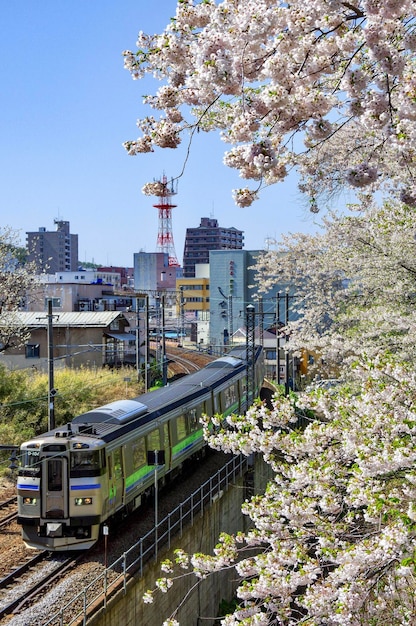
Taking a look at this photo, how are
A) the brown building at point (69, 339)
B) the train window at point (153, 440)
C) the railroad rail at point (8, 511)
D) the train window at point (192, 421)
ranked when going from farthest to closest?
the brown building at point (69, 339) < the train window at point (192, 421) < the train window at point (153, 440) < the railroad rail at point (8, 511)

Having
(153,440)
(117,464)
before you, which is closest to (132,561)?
(117,464)

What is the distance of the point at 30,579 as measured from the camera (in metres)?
9.29

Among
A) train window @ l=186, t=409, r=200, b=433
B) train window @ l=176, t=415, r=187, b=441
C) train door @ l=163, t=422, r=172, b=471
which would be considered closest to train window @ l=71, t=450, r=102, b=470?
train door @ l=163, t=422, r=172, b=471

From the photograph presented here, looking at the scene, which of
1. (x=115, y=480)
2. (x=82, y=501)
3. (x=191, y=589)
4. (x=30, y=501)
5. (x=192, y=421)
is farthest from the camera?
(x=192, y=421)

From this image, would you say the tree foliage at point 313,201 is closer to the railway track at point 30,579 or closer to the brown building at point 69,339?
the railway track at point 30,579

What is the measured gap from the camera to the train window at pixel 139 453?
11.6m

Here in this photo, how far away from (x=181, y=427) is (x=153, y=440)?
5.60ft

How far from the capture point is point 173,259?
242ft

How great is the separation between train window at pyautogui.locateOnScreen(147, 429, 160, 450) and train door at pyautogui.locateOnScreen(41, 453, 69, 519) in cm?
226

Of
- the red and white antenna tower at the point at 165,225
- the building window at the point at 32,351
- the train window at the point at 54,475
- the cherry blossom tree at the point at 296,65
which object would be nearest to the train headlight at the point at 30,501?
the train window at the point at 54,475

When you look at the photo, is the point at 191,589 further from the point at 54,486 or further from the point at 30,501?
the point at 30,501

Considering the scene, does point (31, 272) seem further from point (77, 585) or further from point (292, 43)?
point (292, 43)

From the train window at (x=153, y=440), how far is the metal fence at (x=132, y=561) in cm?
126

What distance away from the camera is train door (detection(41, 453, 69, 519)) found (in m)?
10.2
